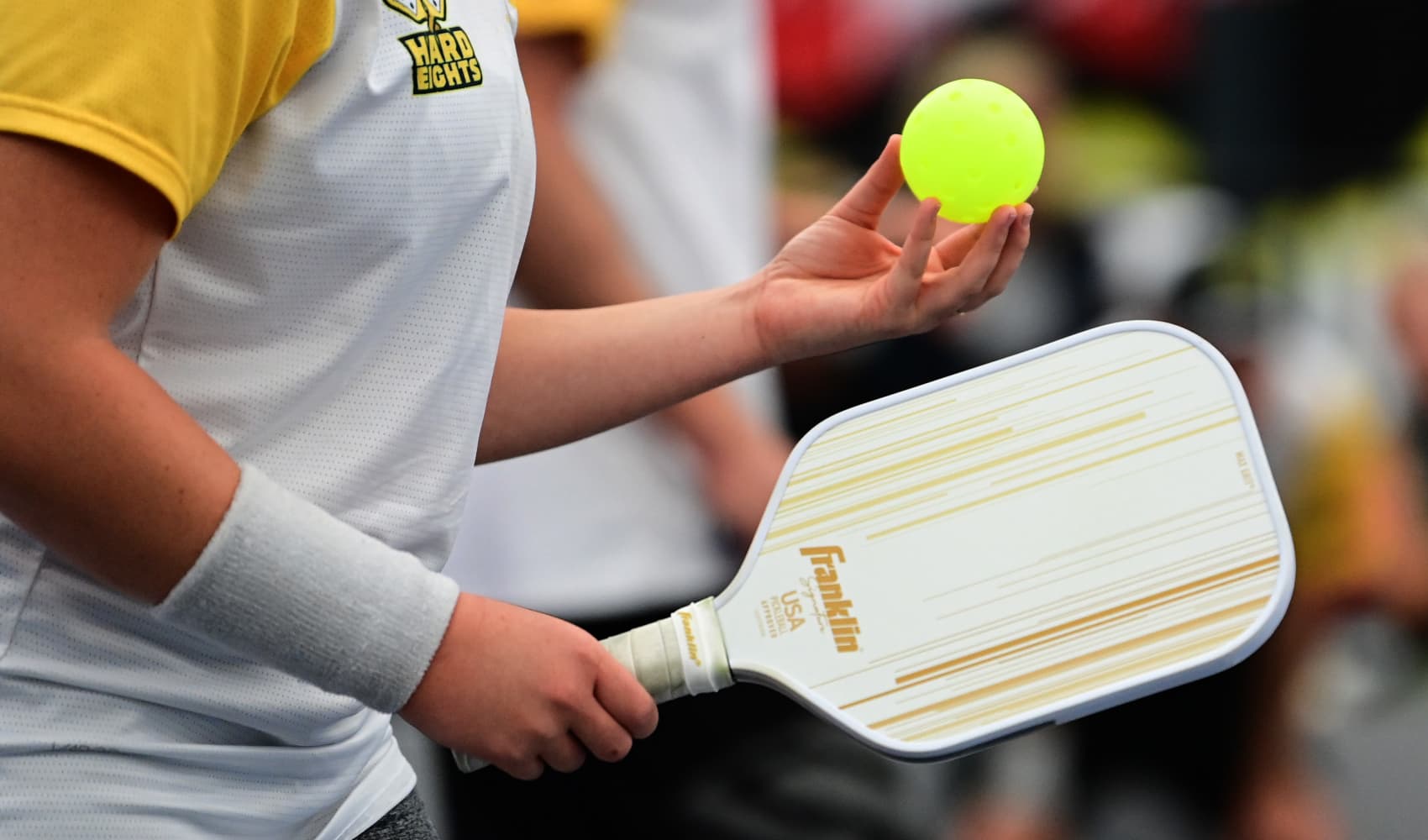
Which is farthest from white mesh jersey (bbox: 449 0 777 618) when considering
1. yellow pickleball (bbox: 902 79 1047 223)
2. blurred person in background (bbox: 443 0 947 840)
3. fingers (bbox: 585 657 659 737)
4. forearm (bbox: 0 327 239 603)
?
forearm (bbox: 0 327 239 603)

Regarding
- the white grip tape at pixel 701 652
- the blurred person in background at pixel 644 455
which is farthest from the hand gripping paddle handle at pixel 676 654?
the blurred person in background at pixel 644 455

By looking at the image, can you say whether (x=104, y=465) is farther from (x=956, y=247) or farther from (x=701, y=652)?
(x=956, y=247)

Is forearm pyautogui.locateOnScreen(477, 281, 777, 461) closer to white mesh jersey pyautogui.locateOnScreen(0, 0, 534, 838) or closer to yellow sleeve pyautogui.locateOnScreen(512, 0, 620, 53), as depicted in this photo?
white mesh jersey pyautogui.locateOnScreen(0, 0, 534, 838)

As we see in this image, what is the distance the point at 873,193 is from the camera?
3.80ft

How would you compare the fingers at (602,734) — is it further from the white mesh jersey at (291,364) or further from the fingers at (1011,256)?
the fingers at (1011,256)

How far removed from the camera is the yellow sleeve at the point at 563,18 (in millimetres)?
1797

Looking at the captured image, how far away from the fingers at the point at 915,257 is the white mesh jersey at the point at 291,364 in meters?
0.25

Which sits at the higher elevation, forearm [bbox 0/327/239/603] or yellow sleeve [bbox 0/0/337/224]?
yellow sleeve [bbox 0/0/337/224]

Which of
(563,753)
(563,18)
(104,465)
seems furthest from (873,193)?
(563,18)

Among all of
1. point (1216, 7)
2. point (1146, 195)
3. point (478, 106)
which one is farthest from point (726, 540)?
point (1216, 7)

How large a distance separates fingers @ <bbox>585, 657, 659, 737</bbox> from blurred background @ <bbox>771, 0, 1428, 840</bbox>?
1992 millimetres

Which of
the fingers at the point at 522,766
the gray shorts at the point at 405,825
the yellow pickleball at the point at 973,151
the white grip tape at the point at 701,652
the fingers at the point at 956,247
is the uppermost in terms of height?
the yellow pickleball at the point at 973,151

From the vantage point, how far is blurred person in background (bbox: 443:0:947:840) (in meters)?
2.00

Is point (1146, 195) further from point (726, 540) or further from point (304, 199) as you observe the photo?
point (304, 199)
